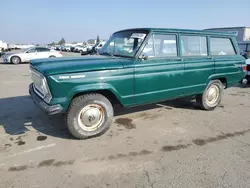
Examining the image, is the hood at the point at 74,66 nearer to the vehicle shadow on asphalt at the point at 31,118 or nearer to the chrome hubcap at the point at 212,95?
the vehicle shadow on asphalt at the point at 31,118

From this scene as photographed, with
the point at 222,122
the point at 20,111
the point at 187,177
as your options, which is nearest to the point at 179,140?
the point at 187,177

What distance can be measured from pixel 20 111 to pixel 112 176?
362 cm

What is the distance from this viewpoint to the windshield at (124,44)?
164 inches

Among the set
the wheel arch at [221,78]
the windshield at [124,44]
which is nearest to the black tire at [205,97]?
the wheel arch at [221,78]

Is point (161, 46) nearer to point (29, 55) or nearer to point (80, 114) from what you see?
point (80, 114)

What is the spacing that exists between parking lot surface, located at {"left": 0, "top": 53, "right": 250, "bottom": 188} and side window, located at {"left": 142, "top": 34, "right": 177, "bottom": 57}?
5.06ft

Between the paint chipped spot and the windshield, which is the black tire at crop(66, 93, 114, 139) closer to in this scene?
Result: the paint chipped spot

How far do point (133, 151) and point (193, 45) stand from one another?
3.00 meters

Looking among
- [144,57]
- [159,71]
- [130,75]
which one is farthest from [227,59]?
[130,75]

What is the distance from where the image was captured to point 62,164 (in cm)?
310

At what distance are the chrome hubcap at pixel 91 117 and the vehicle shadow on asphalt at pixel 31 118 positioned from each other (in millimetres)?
393

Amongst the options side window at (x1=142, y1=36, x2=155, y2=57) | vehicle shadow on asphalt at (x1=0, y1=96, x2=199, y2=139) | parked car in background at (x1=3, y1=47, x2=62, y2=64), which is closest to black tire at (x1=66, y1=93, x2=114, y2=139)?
vehicle shadow on asphalt at (x1=0, y1=96, x2=199, y2=139)

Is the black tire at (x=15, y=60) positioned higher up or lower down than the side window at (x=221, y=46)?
higher up

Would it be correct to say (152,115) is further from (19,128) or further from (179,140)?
(19,128)
